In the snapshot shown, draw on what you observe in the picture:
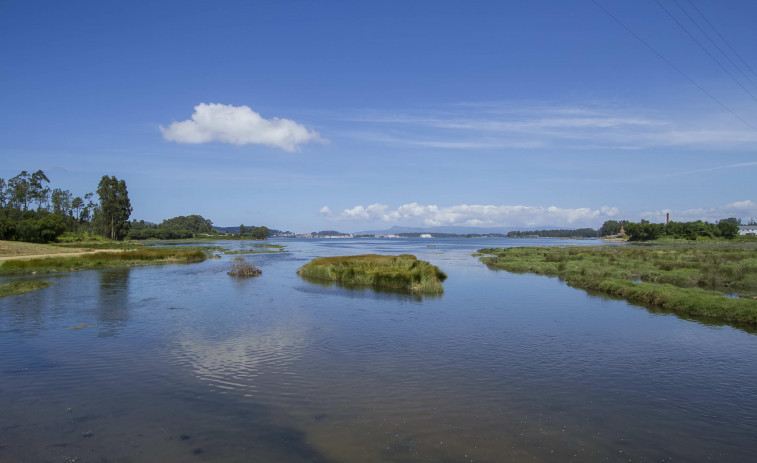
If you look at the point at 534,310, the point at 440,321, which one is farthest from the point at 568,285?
the point at 440,321

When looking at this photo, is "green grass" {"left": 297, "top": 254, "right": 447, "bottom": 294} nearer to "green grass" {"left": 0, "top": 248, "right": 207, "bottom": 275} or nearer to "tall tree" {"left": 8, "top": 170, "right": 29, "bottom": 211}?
"green grass" {"left": 0, "top": 248, "right": 207, "bottom": 275}

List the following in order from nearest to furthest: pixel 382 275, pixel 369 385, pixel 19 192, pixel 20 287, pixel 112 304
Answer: pixel 369 385 < pixel 112 304 < pixel 20 287 < pixel 382 275 < pixel 19 192

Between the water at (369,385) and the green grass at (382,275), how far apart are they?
850cm

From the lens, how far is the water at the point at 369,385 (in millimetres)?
9422

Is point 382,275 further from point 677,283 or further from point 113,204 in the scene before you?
point 113,204

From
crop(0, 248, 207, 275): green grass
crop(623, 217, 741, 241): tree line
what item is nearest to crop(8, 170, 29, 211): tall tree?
Answer: crop(0, 248, 207, 275): green grass

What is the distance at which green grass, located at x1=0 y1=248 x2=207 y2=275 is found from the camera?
43.9m

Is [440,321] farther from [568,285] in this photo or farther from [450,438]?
[568,285]

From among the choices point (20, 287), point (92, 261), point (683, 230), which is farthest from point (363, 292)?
point (683, 230)

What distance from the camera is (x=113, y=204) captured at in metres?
118

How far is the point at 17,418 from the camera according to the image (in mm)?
10430

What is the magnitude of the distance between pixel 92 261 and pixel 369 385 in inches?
2027

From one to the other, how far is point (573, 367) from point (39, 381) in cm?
1673

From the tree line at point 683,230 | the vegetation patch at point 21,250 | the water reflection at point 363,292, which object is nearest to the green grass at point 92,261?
the vegetation patch at point 21,250
